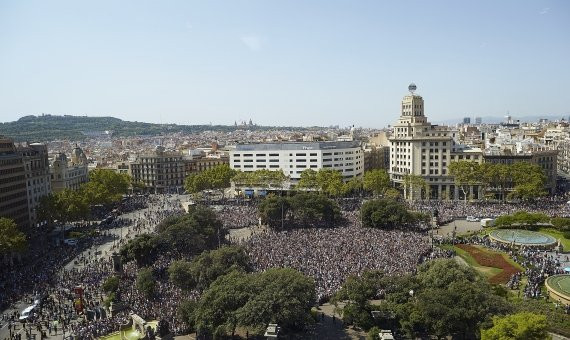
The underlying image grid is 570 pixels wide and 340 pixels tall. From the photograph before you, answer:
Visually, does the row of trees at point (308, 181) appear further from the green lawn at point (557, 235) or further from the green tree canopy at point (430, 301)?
the green tree canopy at point (430, 301)

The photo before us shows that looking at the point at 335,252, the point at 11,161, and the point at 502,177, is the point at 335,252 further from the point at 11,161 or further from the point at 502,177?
the point at 11,161

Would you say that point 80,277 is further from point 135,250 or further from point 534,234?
point 534,234

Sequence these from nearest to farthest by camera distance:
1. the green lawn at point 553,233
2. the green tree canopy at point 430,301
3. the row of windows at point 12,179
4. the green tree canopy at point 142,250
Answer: the green tree canopy at point 430,301
the green tree canopy at point 142,250
the green lawn at point 553,233
the row of windows at point 12,179

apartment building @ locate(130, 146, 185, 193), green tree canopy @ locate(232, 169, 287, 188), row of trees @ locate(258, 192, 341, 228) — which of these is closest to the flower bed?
row of trees @ locate(258, 192, 341, 228)

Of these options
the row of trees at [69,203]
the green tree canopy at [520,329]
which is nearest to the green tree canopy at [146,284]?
the green tree canopy at [520,329]

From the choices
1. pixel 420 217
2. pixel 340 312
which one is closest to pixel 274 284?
pixel 340 312

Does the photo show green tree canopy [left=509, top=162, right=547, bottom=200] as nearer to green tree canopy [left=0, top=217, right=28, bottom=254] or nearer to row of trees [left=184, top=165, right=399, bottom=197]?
row of trees [left=184, top=165, right=399, bottom=197]

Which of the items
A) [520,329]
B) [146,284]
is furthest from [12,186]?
[520,329]

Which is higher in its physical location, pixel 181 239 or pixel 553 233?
pixel 181 239
